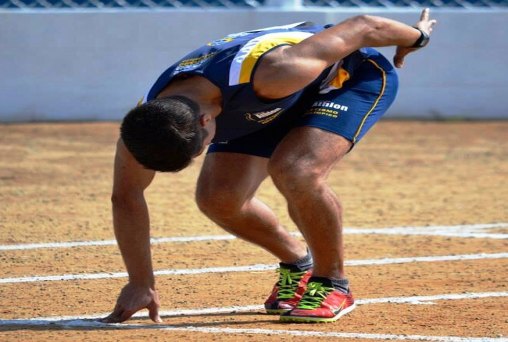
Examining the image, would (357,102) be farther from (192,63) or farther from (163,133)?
(163,133)

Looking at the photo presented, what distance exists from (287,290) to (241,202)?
0.50m

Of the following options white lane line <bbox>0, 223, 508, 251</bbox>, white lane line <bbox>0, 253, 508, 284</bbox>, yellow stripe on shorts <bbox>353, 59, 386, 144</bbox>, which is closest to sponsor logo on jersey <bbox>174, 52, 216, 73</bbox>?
yellow stripe on shorts <bbox>353, 59, 386, 144</bbox>

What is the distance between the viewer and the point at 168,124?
4.75 metres

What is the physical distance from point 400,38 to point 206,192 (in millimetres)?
1202

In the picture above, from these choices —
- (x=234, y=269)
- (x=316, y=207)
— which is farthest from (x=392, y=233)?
(x=316, y=207)

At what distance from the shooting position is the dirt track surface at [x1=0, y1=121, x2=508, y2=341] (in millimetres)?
5316

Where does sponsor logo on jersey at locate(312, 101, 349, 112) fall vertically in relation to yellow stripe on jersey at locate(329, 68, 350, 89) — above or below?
below

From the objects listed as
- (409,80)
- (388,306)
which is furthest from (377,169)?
(388,306)

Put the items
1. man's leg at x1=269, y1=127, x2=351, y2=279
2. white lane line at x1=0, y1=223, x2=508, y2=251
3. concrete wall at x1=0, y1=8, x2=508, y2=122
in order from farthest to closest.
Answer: concrete wall at x1=0, y1=8, x2=508, y2=122, white lane line at x1=0, y1=223, x2=508, y2=251, man's leg at x1=269, y1=127, x2=351, y2=279

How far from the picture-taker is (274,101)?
5.10m

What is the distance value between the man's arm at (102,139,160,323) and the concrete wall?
7.41 meters

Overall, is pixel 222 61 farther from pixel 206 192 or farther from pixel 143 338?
pixel 143 338

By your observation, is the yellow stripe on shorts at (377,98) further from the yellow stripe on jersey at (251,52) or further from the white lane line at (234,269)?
the white lane line at (234,269)

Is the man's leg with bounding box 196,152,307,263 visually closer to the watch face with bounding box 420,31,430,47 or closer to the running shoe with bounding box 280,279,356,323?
the running shoe with bounding box 280,279,356,323
